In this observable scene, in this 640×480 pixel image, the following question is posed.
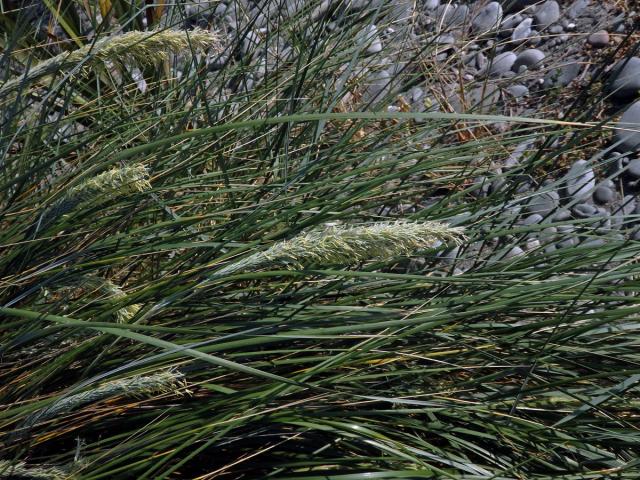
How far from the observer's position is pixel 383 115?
1161 mm

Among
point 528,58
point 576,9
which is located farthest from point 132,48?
point 576,9

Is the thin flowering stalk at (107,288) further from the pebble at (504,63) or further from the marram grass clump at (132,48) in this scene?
the pebble at (504,63)

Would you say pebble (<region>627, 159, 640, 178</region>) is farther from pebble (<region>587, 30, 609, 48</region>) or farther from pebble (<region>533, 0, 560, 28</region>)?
pebble (<region>533, 0, 560, 28</region>)

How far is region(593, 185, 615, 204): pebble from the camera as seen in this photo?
2.68 meters

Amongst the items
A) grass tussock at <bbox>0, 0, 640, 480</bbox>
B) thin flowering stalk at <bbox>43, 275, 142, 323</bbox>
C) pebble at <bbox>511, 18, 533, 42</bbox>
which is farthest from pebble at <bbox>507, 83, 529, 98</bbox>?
thin flowering stalk at <bbox>43, 275, 142, 323</bbox>

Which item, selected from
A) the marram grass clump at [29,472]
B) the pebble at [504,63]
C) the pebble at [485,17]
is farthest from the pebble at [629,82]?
the marram grass clump at [29,472]

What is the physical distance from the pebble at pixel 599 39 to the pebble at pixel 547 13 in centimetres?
19

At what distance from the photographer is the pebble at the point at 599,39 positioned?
2.97 metres

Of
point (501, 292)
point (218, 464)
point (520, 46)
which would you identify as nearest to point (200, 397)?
point (218, 464)

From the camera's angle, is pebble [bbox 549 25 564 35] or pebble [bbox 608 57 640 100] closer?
pebble [bbox 608 57 640 100]

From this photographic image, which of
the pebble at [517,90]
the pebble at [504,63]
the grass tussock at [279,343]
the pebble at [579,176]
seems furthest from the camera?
the pebble at [504,63]

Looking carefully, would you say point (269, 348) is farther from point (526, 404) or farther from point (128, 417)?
point (526, 404)

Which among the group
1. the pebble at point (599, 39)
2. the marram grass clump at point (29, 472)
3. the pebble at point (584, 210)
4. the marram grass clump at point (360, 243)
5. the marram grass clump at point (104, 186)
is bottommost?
the pebble at point (584, 210)

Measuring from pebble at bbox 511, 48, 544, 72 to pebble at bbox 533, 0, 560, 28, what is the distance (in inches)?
5.9
